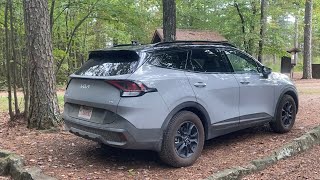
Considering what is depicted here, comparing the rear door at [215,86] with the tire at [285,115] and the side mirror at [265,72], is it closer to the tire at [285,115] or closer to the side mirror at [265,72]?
the side mirror at [265,72]

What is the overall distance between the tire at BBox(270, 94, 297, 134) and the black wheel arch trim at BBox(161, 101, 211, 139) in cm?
185

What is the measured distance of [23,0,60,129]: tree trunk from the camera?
621 cm

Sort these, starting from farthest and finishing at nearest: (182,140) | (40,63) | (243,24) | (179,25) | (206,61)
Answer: (179,25) < (243,24) < (40,63) < (206,61) < (182,140)

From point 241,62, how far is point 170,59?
64.2 inches

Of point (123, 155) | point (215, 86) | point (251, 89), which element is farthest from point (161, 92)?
point (251, 89)

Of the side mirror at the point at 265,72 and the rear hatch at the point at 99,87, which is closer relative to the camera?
the rear hatch at the point at 99,87

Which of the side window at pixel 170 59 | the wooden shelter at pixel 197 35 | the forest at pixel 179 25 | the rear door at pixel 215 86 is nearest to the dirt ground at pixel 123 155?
the rear door at pixel 215 86

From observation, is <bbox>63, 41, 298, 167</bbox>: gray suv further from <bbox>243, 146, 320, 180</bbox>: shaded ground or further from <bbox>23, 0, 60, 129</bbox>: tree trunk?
<bbox>23, 0, 60, 129</bbox>: tree trunk

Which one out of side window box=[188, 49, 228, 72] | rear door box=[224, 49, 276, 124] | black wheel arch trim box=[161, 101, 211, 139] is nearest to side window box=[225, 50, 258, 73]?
rear door box=[224, 49, 276, 124]

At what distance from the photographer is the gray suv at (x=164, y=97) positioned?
13.7 feet

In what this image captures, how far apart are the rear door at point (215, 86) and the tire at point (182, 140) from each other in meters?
0.31

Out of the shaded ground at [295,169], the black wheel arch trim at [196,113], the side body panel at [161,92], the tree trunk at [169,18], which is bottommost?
the shaded ground at [295,169]

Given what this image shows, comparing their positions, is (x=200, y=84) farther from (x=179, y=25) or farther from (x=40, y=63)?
(x=179, y=25)

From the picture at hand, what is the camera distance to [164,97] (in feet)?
14.3
